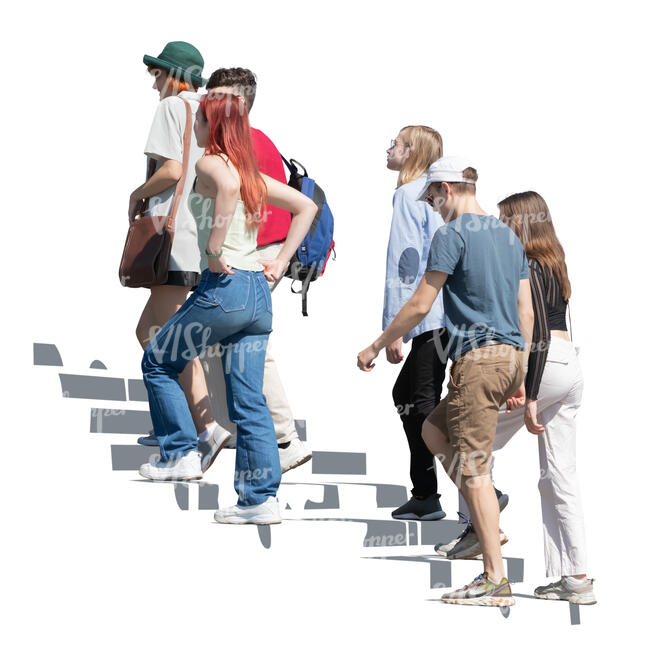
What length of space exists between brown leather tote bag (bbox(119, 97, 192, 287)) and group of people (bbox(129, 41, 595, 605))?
0.14ft

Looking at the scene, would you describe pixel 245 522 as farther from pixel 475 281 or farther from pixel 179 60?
pixel 179 60

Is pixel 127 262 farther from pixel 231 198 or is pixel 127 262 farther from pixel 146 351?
pixel 231 198

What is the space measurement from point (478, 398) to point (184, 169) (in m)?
2.26

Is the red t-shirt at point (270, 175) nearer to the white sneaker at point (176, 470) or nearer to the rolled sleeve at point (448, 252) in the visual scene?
the white sneaker at point (176, 470)

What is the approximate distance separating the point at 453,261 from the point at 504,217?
0.84 metres

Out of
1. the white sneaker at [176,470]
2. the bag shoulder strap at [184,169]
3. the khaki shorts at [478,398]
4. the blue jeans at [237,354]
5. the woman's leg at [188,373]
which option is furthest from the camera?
the woman's leg at [188,373]

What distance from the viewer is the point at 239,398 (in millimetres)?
6500

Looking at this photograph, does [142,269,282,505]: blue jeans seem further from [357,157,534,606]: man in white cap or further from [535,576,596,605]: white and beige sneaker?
[535,576,596,605]: white and beige sneaker

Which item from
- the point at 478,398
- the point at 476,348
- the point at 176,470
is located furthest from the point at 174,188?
the point at 478,398

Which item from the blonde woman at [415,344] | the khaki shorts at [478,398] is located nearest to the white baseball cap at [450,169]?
the blonde woman at [415,344]

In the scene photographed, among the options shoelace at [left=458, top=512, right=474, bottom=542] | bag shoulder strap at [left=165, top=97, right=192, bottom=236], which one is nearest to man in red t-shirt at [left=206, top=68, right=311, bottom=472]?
bag shoulder strap at [left=165, top=97, right=192, bottom=236]

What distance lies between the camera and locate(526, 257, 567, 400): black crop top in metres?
6.57

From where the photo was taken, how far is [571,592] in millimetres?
6715

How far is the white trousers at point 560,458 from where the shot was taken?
6719mm
